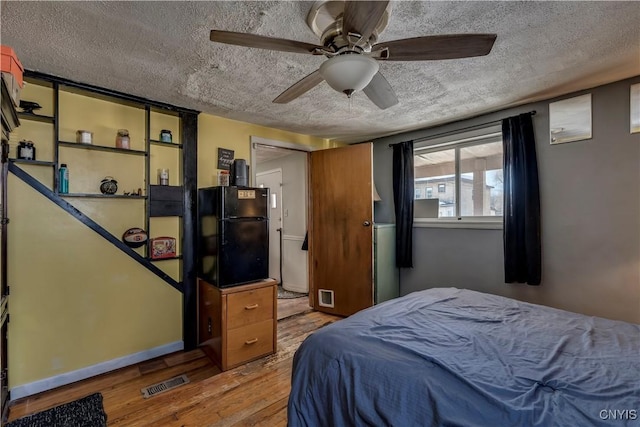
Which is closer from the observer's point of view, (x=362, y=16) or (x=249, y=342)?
(x=362, y=16)

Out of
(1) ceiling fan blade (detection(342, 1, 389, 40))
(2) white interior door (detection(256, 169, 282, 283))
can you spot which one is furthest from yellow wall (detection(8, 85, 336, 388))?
(2) white interior door (detection(256, 169, 282, 283))

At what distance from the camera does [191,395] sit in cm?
207

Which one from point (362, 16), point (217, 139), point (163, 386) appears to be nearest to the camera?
point (362, 16)

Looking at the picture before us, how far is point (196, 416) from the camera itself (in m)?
1.85

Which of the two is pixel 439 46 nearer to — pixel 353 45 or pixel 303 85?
pixel 353 45

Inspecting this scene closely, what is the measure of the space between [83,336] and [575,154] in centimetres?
429

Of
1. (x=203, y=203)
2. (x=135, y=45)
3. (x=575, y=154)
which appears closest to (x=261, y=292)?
(x=203, y=203)

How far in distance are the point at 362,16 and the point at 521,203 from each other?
2.47 m

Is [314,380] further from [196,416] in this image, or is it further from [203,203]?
[203,203]

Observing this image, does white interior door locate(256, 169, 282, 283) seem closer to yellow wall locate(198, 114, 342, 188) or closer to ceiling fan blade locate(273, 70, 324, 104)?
yellow wall locate(198, 114, 342, 188)

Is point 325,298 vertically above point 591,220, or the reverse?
point 591,220

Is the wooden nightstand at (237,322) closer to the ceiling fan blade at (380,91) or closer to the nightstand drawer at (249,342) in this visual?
the nightstand drawer at (249,342)

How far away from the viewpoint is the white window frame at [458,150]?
9.95 ft

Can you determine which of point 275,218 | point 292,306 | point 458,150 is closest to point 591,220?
point 458,150
